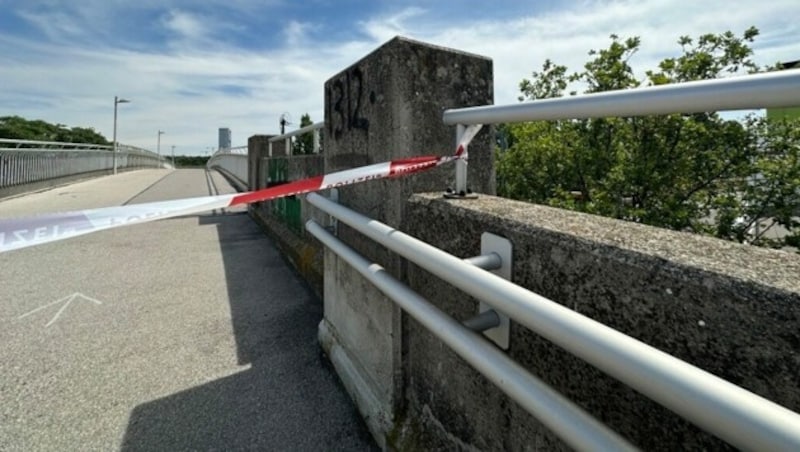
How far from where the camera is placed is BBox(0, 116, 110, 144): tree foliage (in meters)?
57.0

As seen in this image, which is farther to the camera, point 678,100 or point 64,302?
point 64,302

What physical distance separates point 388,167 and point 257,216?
23.2 ft

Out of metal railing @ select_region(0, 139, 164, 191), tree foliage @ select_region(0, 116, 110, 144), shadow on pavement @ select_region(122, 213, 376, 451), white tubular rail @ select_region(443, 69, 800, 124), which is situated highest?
tree foliage @ select_region(0, 116, 110, 144)

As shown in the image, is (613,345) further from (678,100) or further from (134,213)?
(134,213)

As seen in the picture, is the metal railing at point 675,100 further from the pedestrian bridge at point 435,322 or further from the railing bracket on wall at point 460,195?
the railing bracket on wall at point 460,195

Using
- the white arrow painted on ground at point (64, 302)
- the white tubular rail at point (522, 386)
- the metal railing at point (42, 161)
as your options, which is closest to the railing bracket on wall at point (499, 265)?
the white tubular rail at point (522, 386)

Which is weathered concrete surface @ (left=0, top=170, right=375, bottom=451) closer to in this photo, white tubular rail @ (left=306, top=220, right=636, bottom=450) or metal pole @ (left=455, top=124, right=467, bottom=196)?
white tubular rail @ (left=306, top=220, right=636, bottom=450)

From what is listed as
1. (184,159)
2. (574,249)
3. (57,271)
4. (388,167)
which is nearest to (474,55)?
(388,167)

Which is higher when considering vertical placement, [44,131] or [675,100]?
[44,131]

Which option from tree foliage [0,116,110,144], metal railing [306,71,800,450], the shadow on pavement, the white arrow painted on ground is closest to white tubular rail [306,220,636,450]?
metal railing [306,71,800,450]

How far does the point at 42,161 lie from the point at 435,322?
723 inches

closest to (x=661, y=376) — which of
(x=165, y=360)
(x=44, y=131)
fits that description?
(x=165, y=360)

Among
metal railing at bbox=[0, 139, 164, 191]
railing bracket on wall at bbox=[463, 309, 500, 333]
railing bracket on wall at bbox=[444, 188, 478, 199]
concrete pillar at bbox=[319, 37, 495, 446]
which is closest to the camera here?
railing bracket on wall at bbox=[463, 309, 500, 333]

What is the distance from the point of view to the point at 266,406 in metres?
2.53
